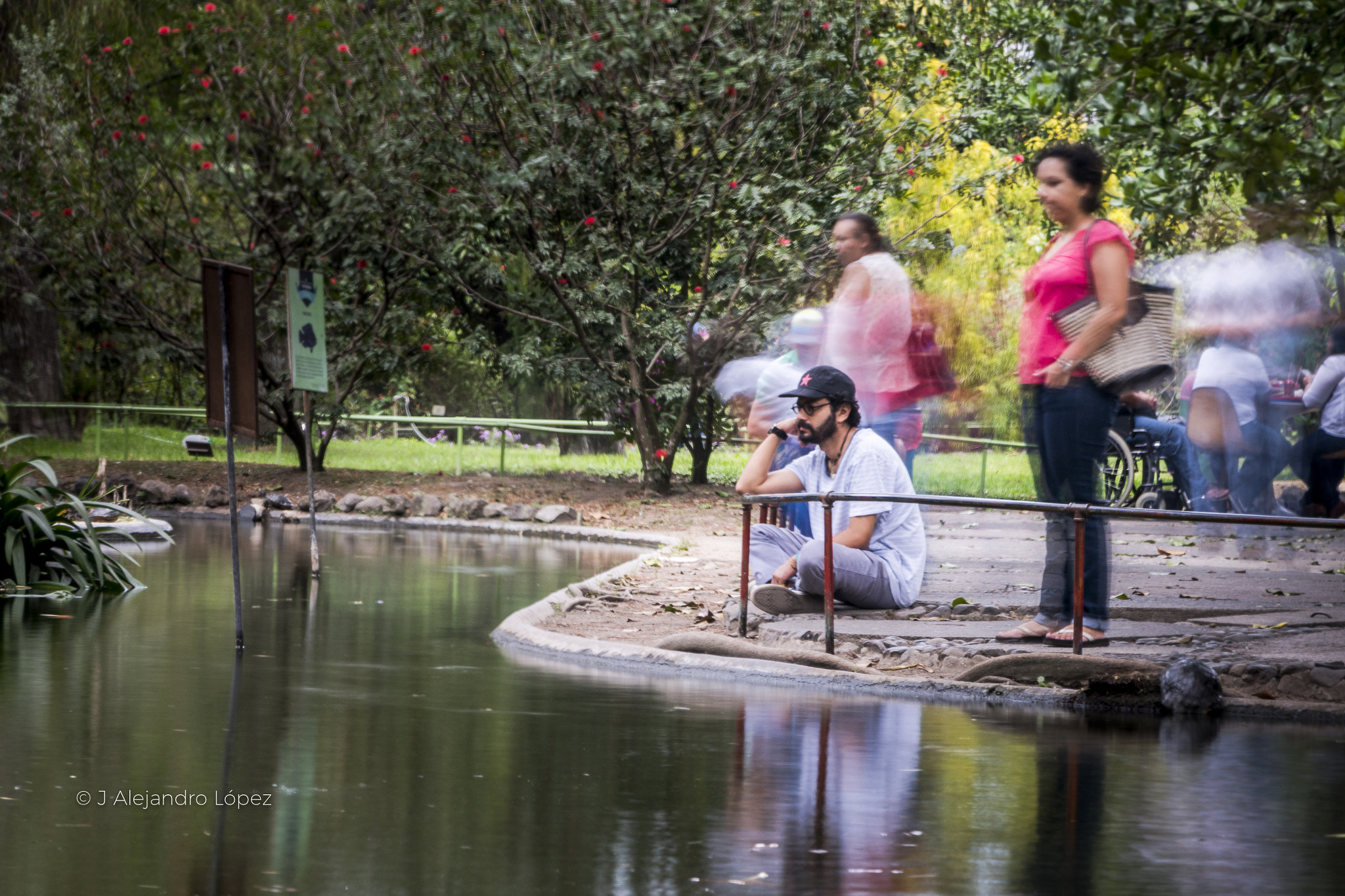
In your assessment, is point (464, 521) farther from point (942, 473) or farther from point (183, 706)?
point (183, 706)

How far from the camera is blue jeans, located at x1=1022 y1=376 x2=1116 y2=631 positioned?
314 inches

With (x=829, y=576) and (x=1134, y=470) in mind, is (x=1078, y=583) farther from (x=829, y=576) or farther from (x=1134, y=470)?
(x=1134, y=470)

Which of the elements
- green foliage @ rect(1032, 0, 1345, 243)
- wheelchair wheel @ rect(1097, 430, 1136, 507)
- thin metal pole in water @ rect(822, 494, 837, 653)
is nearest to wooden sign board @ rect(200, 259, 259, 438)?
thin metal pole in water @ rect(822, 494, 837, 653)

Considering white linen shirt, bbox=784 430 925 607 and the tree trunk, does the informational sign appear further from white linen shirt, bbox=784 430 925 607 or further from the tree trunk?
the tree trunk

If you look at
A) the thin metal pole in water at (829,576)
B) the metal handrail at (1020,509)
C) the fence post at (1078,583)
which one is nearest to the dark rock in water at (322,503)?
the metal handrail at (1020,509)

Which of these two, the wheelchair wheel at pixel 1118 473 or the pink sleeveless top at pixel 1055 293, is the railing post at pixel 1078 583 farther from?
the wheelchair wheel at pixel 1118 473

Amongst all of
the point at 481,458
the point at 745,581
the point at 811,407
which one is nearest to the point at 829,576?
the point at 745,581

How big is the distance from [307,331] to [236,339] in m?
3.85

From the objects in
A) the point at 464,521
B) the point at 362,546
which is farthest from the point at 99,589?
the point at 464,521

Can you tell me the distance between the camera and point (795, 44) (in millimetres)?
20734

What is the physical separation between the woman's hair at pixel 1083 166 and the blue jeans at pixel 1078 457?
91cm

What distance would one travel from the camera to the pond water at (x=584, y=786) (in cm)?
461

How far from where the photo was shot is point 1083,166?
818 cm

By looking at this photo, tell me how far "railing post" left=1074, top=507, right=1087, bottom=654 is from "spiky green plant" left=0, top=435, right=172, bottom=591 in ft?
22.2
